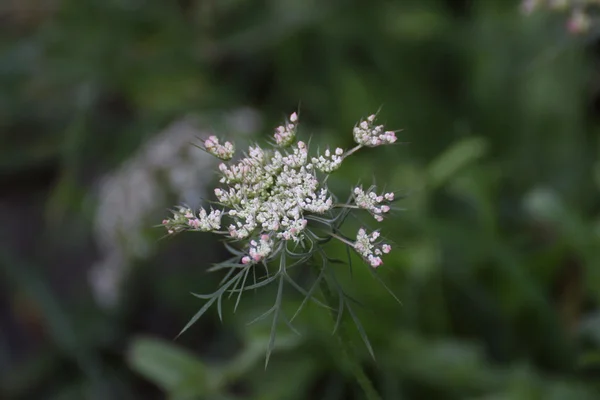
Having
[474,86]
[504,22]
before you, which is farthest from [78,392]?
[504,22]

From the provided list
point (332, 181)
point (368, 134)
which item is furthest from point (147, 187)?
point (368, 134)

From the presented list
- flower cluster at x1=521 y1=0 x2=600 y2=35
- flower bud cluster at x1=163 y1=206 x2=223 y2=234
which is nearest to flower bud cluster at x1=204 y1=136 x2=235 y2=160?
flower bud cluster at x1=163 y1=206 x2=223 y2=234

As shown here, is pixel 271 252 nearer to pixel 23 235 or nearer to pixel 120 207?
pixel 120 207

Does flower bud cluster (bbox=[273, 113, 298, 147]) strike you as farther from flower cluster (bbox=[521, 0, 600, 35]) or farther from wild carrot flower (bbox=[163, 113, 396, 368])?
flower cluster (bbox=[521, 0, 600, 35])

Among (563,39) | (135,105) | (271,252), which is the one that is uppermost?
(563,39)

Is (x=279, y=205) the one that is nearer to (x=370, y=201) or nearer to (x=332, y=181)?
(x=370, y=201)

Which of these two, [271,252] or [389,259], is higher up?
[389,259]
